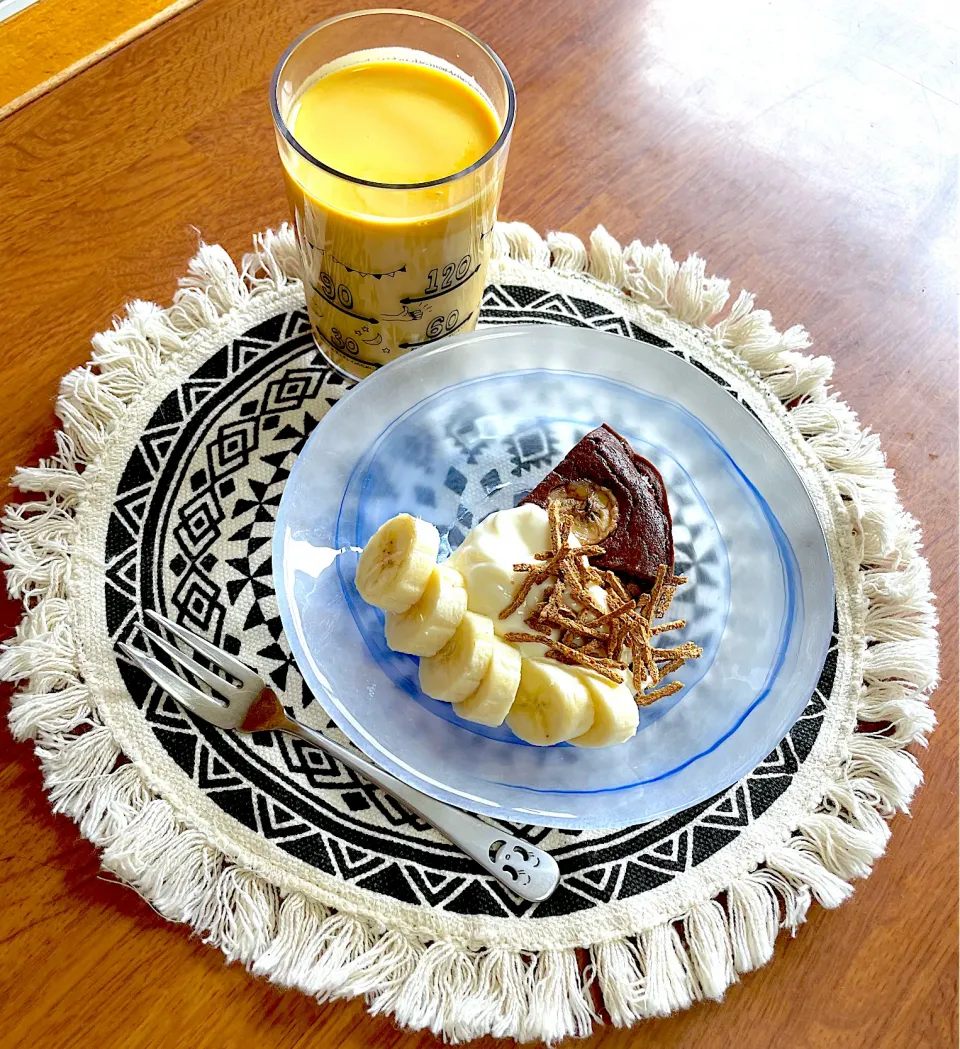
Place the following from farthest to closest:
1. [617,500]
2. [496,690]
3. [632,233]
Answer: [632,233] → [617,500] → [496,690]

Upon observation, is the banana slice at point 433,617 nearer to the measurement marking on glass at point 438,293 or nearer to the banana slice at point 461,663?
the banana slice at point 461,663

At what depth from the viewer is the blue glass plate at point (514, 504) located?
35.3 inches

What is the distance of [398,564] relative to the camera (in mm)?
891

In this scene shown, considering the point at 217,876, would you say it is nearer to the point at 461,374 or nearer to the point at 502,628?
the point at 502,628

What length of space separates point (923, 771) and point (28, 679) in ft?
2.99

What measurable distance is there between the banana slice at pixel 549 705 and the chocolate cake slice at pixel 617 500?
0.14 m

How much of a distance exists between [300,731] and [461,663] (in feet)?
0.60

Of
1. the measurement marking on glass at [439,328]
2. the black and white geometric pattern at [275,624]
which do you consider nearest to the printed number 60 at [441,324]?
the measurement marking on glass at [439,328]

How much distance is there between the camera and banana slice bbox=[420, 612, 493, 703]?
87cm

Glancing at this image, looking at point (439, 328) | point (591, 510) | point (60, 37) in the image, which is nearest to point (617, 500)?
point (591, 510)

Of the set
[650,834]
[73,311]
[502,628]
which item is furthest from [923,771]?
[73,311]

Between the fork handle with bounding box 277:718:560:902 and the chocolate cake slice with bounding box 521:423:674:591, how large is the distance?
28 cm

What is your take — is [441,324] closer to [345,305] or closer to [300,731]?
[345,305]

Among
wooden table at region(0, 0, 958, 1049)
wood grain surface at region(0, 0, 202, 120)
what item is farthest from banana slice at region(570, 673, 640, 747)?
wood grain surface at region(0, 0, 202, 120)
